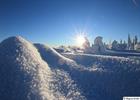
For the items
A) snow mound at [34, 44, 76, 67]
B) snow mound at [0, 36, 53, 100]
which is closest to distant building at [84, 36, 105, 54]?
snow mound at [34, 44, 76, 67]

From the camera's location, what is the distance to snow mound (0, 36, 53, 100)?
1104 inches

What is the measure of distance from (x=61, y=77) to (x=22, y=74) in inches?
222

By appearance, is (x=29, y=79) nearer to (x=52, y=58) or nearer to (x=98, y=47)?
(x=52, y=58)

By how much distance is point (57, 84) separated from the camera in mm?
31719

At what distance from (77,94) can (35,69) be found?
7497 mm

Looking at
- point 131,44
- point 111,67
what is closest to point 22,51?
point 111,67

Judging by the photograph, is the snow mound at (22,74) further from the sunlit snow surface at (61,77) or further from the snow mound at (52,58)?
the snow mound at (52,58)

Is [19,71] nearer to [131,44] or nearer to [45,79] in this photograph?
[45,79]

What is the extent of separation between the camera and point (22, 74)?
103 feet

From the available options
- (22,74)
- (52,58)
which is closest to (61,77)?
(22,74)

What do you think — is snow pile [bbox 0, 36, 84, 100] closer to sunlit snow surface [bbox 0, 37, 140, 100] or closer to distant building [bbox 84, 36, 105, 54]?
sunlit snow surface [bbox 0, 37, 140, 100]

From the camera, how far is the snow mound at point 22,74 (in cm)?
2805

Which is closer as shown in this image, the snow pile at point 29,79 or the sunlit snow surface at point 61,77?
the snow pile at point 29,79

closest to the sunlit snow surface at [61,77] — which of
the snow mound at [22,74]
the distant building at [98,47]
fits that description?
the snow mound at [22,74]
